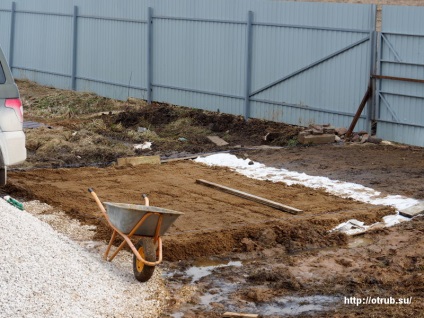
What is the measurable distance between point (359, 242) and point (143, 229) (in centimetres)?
339

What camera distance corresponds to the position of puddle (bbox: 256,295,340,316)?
346 inches

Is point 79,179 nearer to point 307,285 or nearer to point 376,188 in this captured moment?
point 376,188

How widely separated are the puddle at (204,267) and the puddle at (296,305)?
120 centimetres

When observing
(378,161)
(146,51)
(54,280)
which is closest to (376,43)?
(378,161)

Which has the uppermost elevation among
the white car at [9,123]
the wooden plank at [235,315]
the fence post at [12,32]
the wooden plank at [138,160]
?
the fence post at [12,32]

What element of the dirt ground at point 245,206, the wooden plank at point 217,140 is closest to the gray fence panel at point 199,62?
the dirt ground at point 245,206

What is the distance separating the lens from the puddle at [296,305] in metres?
8.78

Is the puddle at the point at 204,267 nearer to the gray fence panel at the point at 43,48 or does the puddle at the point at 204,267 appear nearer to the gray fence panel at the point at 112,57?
the gray fence panel at the point at 112,57

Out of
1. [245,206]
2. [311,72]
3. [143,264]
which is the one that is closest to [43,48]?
[311,72]

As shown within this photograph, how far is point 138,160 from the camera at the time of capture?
16.1 m

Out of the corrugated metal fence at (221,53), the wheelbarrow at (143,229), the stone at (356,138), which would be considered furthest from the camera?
the corrugated metal fence at (221,53)

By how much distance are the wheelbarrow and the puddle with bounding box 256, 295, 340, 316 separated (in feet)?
4.06

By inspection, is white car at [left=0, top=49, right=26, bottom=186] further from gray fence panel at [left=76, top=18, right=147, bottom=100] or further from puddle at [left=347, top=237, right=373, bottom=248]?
gray fence panel at [left=76, top=18, right=147, bottom=100]

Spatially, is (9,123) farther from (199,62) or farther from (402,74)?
(199,62)
